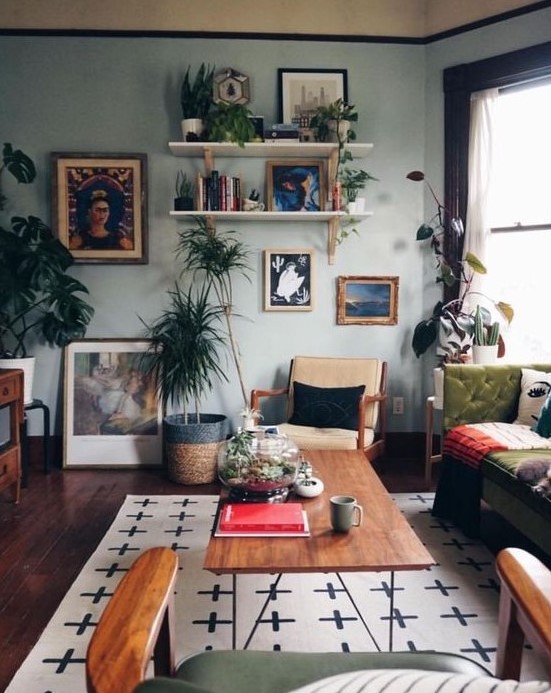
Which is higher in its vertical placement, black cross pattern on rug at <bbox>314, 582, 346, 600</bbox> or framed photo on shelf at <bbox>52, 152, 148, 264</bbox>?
framed photo on shelf at <bbox>52, 152, 148, 264</bbox>

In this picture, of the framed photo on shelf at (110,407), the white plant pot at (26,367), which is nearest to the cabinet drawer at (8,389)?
the white plant pot at (26,367)

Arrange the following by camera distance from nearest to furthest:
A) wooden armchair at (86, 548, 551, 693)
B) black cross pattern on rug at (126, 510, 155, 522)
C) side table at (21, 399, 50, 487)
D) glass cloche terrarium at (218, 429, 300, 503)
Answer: wooden armchair at (86, 548, 551, 693) → glass cloche terrarium at (218, 429, 300, 503) → black cross pattern on rug at (126, 510, 155, 522) → side table at (21, 399, 50, 487)

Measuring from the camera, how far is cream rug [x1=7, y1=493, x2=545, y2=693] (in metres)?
2.00

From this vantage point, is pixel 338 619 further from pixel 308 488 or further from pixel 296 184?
pixel 296 184

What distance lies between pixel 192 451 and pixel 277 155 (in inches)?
81.4

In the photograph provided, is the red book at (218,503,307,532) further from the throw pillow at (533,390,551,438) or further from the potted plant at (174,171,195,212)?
the potted plant at (174,171,195,212)

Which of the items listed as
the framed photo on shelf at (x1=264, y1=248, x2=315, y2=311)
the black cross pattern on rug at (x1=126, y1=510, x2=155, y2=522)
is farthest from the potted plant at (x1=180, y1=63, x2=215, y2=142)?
the black cross pattern on rug at (x1=126, y1=510, x2=155, y2=522)

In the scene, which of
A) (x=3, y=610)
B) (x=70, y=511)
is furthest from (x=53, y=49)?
(x=3, y=610)

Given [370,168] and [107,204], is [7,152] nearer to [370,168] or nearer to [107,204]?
[107,204]

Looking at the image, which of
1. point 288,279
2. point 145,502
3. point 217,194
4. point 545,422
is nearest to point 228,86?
point 217,194

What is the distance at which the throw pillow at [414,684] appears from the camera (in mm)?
806

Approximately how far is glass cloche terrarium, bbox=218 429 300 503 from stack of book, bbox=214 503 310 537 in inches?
4.3

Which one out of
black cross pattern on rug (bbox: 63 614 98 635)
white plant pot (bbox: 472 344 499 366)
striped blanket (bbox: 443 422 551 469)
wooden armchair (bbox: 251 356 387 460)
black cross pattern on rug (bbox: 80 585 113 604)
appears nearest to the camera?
black cross pattern on rug (bbox: 63 614 98 635)

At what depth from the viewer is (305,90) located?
13.9 feet
